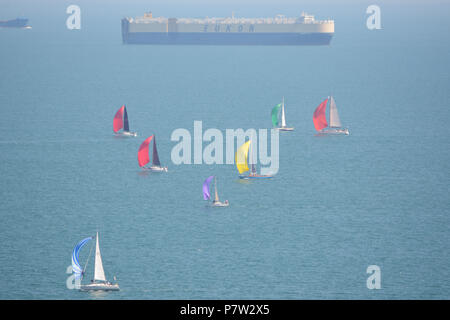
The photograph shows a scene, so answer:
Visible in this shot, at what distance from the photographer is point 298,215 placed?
9112 centimetres

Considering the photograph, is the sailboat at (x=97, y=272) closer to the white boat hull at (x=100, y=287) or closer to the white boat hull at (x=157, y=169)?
the white boat hull at (x=100, y=287)

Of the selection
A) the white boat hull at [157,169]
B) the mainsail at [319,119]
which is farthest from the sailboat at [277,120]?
the white boat hull at [157,169]

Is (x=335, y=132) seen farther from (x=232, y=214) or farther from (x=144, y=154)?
(x=232, y=214)

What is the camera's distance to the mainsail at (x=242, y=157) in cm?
10238

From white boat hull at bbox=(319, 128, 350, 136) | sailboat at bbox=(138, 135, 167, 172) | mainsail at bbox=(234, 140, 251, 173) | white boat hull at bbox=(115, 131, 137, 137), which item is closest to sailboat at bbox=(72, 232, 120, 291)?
mainsail at bbox=(234, 140, 251, 173)

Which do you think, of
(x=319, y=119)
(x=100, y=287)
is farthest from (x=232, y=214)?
(x=319, y=119)

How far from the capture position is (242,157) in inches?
4045

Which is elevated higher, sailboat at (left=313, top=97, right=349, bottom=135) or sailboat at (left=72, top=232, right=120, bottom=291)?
sailboat at (left=313, top=97, right=349, bottom=135)

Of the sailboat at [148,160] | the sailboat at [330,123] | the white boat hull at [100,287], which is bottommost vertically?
the white boat hull at [100,287]

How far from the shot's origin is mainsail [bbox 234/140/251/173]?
336 feet

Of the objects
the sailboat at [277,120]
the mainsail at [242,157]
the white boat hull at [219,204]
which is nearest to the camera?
the white boat hull at [219,204]

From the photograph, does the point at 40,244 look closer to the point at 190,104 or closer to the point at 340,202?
the point at 340,202

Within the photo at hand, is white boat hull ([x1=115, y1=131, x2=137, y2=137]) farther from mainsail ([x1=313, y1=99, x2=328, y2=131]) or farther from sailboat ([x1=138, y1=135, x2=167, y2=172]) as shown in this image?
mainsail ([x1=313, y1=99, x2=328, y2=131])
